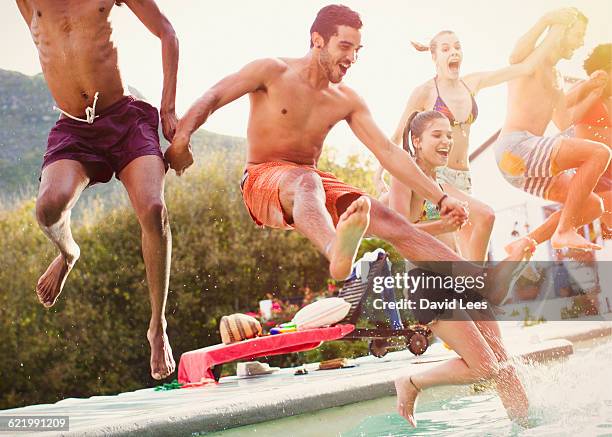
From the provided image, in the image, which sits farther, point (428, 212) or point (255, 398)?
point (428, 212)

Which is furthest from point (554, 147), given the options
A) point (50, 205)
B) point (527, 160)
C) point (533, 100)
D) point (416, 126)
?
point (50, 205)

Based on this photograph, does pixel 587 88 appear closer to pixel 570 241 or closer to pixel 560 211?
pixel 560 211

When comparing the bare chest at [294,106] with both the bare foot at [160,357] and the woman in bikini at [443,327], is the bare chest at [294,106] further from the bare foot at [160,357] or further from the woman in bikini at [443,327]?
the bare foot at [160,357]

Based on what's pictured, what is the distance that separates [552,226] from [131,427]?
7.79 feet

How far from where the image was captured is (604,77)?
427 cm

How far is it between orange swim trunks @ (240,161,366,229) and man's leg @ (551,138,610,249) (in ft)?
4.46

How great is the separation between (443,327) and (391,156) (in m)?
0.75

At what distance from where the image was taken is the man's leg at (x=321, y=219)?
241cm

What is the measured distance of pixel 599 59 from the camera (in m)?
4.23

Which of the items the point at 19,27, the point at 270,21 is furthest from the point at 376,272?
the point at 19,27

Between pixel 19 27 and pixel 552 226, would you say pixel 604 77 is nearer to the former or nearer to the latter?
pixel 552 226

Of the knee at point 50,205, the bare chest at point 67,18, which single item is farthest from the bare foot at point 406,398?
the bare chest at point 67,18

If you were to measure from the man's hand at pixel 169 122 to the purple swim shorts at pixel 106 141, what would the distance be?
0.05 meters

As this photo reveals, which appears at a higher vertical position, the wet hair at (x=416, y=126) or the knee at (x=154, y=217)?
the wet hair at (x=416, y=126)
